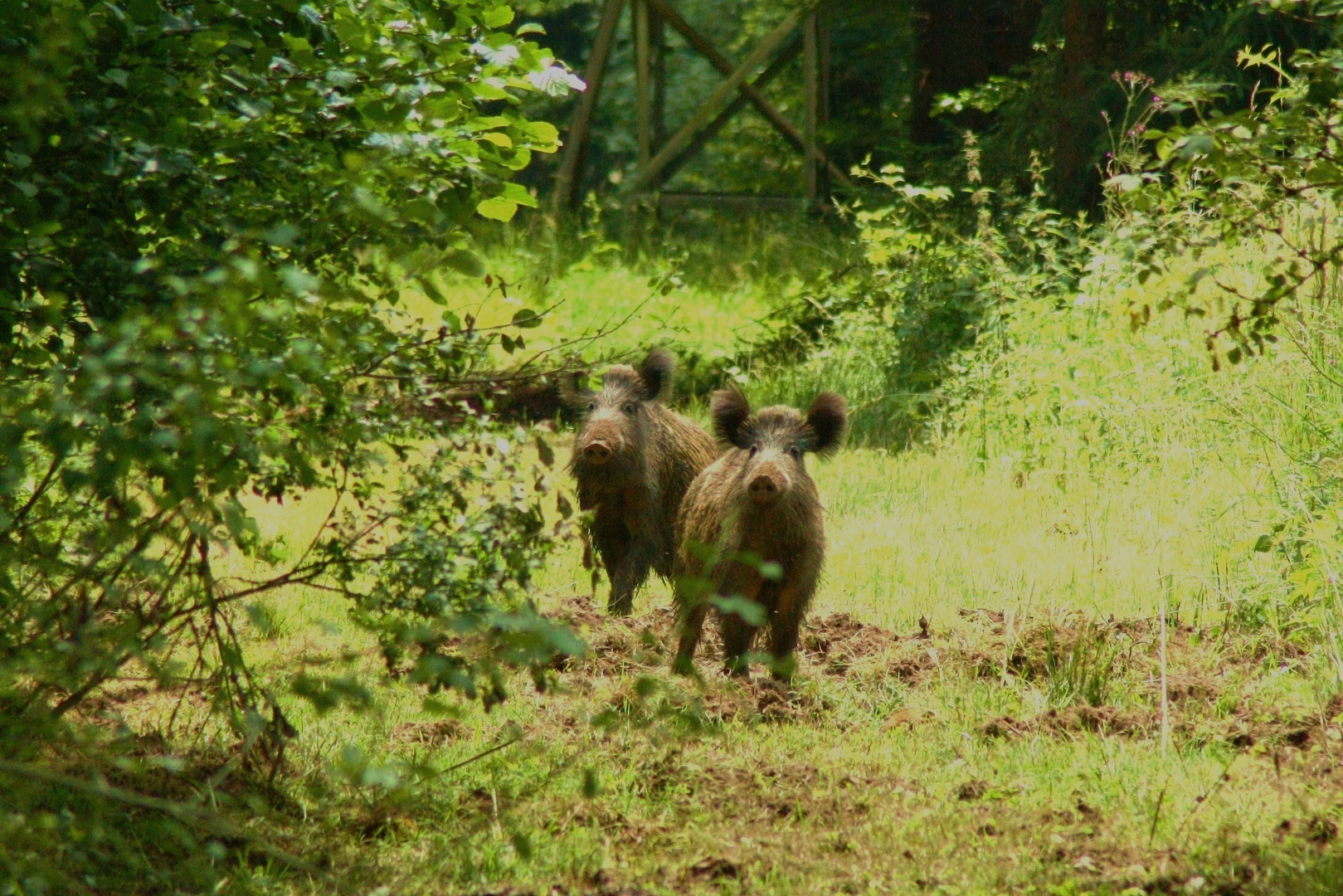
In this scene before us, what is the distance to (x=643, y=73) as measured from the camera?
18.7 meters

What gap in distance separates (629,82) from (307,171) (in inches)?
1232

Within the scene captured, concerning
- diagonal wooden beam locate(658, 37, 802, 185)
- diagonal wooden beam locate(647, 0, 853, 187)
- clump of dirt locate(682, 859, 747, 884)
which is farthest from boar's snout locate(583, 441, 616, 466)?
diagonal wooden beam locate(658, 37, 802, 185)

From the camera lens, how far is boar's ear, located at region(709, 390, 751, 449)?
646cm

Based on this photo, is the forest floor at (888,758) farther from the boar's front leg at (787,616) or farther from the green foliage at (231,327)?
the green foliage at (231,327)

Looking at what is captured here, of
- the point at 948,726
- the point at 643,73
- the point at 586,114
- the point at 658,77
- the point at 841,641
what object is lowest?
the point at 841,641

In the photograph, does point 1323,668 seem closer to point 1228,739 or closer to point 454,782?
point 1228,739

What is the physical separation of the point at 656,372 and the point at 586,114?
11.2m

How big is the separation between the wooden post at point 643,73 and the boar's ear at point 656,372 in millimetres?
11404

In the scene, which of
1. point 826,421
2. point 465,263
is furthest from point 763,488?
point 465,263

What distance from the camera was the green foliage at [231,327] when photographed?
2812 millimetres

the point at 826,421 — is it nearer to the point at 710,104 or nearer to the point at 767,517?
the point at 767,517

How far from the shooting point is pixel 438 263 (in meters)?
2.96

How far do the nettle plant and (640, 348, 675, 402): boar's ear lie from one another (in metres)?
3.10

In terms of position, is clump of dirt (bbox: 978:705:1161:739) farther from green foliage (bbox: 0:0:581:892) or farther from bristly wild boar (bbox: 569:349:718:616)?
bristly wild boar (bbox: 569:349:718:616)
